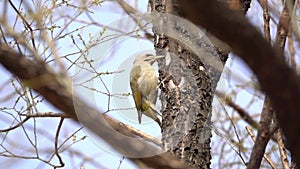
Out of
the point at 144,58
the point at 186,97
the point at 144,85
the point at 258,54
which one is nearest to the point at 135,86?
the point at 144,85

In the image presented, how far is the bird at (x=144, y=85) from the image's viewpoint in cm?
312

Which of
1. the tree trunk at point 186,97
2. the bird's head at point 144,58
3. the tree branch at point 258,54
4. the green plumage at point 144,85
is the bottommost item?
the tree branch at point 258,54

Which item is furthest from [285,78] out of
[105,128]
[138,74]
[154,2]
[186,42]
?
[138,74]

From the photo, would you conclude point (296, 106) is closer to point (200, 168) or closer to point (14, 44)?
point (200, 168)

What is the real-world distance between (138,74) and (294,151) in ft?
9.31

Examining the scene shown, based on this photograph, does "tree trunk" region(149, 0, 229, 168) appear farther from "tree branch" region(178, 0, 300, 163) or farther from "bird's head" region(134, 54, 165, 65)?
"tree branch" region(178, 0, 300, 163)

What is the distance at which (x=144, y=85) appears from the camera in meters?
3.31

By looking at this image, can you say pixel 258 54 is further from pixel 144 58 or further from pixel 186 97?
pixel 144 58

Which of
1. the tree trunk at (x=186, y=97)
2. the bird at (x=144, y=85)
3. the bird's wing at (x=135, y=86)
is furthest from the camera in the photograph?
the bird's wing at (x=135, y=86)

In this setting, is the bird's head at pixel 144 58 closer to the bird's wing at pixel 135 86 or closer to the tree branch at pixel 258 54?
the bird's wing at pixel 135 86

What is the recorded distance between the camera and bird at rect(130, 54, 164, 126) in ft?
10.2

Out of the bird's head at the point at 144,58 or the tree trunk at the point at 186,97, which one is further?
the bird's head at the point at 144,58

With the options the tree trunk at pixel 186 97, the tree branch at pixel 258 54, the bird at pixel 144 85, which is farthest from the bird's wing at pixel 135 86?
the tree branch at pixel 258 54

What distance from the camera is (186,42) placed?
2.45 m
